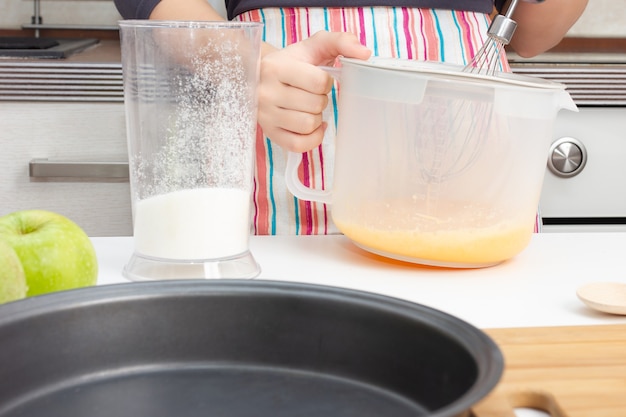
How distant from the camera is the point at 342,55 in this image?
704 mm

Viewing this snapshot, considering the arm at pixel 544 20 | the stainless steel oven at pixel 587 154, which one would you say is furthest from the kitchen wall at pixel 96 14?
the arm at pixel 544 20

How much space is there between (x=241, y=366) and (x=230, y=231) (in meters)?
0.22

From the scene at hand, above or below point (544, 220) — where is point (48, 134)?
above

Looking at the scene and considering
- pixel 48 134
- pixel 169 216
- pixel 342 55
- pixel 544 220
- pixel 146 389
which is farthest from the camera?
pixel 544 220

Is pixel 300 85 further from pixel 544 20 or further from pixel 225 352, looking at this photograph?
pixel 544 20

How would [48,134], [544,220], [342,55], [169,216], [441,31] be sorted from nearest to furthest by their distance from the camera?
[169,216]
[342,55]
[441,31]
[48,134]
[544,220]

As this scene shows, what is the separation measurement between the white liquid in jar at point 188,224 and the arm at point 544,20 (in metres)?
0.61

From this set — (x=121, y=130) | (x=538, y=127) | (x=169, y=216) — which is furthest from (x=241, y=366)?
(x=121, y=130)

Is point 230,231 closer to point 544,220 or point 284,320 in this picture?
point 284,320

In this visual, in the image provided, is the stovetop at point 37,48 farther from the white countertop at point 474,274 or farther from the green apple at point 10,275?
the green apple at point 10,275

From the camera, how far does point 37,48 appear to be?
55.7 inches

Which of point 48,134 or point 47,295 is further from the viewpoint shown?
point 48,134

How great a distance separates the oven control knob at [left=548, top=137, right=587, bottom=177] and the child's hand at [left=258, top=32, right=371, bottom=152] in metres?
0.74

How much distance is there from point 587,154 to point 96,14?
1032mm
